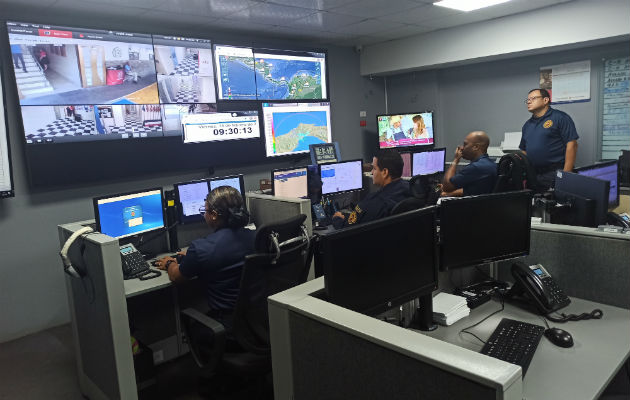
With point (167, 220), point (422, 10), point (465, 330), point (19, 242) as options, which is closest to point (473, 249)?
point (465, 330)

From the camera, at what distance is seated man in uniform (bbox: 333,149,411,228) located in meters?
2.49

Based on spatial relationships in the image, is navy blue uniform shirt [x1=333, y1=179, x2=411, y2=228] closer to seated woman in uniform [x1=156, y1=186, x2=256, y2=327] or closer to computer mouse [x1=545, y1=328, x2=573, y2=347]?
seated woman in uniform [x1=156, y1=186, x2=256, y2=327]

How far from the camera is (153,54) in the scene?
406 centimetres

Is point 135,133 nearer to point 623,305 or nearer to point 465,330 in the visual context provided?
point 465,330

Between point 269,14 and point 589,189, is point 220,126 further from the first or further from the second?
point 589,189

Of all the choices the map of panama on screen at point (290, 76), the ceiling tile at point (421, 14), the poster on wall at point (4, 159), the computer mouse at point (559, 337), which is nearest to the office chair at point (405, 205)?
the computer mouse at point (559, 337)

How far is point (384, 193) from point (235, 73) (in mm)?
2756

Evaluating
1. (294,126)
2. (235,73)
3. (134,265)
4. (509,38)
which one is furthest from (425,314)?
(509,38)

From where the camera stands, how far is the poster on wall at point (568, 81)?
4711 millimetres

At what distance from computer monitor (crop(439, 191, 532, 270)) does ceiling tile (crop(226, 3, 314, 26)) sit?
106 inches

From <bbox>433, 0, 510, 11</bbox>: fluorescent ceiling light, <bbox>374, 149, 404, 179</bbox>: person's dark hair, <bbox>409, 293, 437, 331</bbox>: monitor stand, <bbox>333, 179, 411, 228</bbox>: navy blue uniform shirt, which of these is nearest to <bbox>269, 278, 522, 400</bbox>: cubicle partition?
<bbox>409, 293, 437, 331</bbox>: monitor stand

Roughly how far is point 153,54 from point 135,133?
742 millimetres

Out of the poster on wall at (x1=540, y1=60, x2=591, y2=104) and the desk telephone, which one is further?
the poster on wall at (x1=540, y1=60, x2=591, y2=104)

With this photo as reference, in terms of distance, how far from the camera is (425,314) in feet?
5.24
